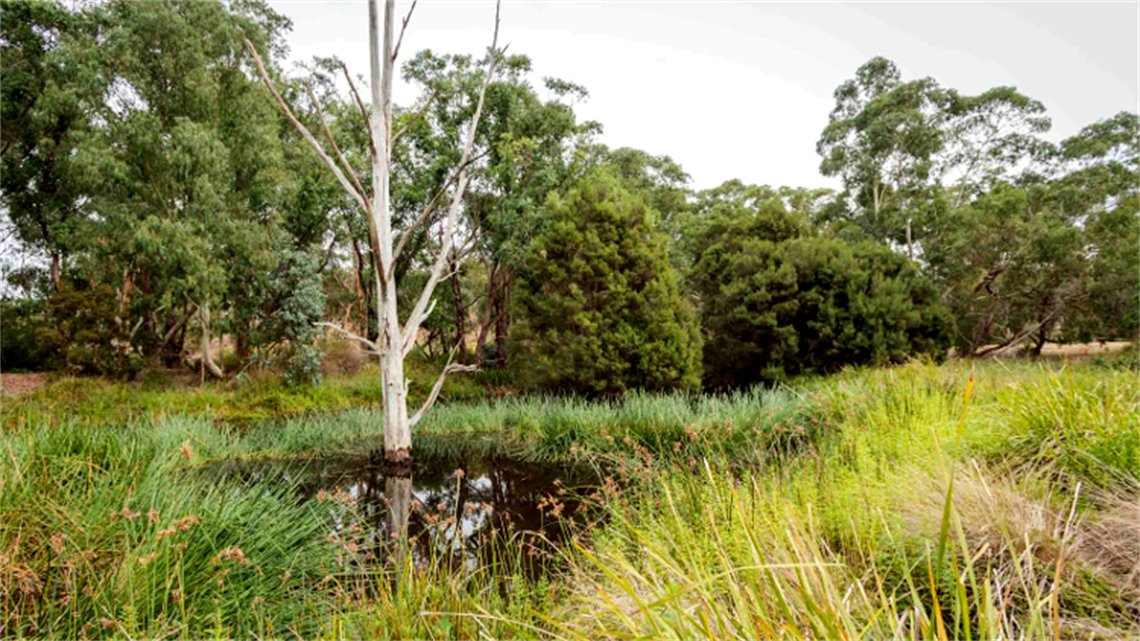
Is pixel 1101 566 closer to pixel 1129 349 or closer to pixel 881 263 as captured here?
pixel 881 263

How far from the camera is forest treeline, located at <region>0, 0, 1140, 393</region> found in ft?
42.2

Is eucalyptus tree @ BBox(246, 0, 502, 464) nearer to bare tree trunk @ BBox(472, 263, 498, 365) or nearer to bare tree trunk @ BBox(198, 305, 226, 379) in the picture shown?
bare tree trunk @ BBox(198, 305, 226, 379)

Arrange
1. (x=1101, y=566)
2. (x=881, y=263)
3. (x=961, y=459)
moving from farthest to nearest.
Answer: (x=881, y=263), (x=961, y=459), (x=1101, y=566)

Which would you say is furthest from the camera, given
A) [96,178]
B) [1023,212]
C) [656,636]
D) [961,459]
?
[1023,212]

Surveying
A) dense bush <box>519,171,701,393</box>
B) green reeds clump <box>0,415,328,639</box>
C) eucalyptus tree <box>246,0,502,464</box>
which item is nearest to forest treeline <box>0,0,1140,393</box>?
dense bush <box>519,171,701,393</box>

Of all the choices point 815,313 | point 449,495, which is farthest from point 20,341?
point 815,313

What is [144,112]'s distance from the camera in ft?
41.9

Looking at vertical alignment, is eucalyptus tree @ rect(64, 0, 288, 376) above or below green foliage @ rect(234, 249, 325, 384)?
above

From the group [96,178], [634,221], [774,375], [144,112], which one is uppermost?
[144,112]

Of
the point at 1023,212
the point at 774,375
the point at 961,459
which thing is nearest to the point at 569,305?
the point at 774,375

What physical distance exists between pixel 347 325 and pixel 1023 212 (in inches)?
988

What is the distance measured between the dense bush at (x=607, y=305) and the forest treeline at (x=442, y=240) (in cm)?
6

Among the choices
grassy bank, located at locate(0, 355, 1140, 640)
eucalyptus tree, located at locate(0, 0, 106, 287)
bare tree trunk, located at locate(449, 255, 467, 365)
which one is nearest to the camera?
grassy bank, located at locate(0, 355, 1140, 640)

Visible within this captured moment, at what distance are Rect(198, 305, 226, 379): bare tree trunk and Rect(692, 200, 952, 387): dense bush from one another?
45.2 ft
